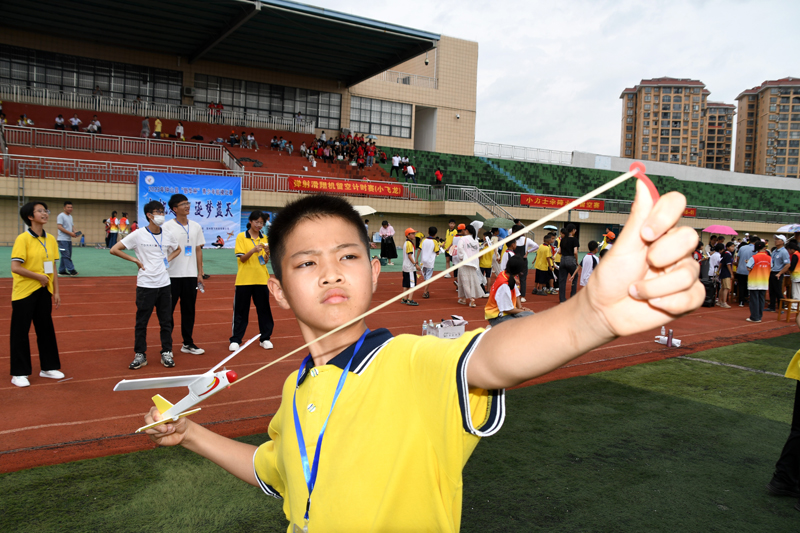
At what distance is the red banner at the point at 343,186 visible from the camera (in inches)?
1004

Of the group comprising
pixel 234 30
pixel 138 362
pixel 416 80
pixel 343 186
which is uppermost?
pixel 416 80

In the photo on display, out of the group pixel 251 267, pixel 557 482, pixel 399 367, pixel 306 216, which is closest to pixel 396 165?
pixel 251 267

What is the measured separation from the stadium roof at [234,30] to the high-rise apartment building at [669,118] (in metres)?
135

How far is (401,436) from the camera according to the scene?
3.68 ft

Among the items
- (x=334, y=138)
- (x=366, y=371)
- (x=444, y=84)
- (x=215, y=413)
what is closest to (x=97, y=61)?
(x=334, y=138)

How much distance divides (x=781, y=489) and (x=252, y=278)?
6366 mm

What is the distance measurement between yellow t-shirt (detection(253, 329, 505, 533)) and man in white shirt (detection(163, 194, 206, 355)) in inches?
248

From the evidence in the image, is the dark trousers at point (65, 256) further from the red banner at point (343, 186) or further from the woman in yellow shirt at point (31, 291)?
the red banner at point (343, 186)

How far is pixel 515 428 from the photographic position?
5.00 meters

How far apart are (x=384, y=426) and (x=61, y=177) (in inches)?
992

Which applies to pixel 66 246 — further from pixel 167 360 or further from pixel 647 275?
pixel 647 275

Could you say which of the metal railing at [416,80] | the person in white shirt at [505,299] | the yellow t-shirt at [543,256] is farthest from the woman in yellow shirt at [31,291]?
the metal railing at [416,80]

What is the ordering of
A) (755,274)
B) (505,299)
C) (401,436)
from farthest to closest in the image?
(755,274) < (505,299) < (401,436)

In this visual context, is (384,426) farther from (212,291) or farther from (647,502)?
(212,291)
